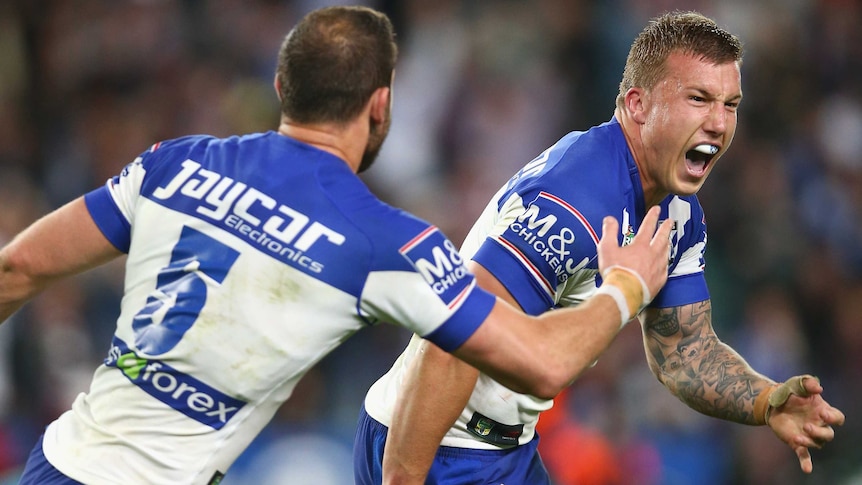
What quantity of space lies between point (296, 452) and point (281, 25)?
14.7ft

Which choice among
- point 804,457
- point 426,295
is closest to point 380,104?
point 426,295

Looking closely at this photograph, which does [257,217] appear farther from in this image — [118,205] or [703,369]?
[703,369]

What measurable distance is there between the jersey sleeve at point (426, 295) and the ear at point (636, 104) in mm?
1542

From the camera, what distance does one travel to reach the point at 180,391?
11.2 feet

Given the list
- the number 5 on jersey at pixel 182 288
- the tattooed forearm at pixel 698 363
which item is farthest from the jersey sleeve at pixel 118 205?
the tattooed forearm at pixel 698 363

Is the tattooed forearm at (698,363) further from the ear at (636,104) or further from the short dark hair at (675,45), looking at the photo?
the short dark hair at (675,45)

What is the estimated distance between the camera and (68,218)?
367cm

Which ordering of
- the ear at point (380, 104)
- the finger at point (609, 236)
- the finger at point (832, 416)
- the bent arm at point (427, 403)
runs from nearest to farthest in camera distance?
the ear at point (380, 104)
the finger at point (609, 236)
the bent arm at point (427, 403)
the finger at point (832, 416)

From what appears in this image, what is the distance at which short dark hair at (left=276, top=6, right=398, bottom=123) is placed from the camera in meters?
3.44

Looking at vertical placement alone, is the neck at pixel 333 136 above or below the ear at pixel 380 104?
below

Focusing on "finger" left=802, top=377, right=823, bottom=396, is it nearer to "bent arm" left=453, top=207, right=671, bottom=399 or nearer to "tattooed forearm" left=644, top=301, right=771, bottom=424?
"tattooed forearm" left=644, top=301, right=771, bottom=424

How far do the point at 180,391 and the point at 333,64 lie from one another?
41.6 inches

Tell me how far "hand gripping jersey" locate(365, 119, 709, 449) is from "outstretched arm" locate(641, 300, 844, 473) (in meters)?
0.10

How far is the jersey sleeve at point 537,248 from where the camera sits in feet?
13.5
